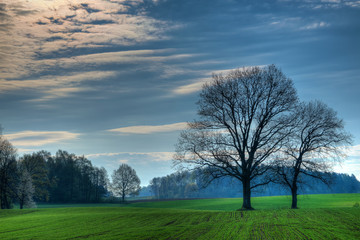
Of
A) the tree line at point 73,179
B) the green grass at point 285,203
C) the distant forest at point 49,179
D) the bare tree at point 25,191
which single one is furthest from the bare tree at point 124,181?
the bare tree at point 25,191

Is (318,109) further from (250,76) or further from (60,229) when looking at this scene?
(60,229)

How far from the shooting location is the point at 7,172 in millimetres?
68062

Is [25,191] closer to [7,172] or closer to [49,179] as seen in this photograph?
[7,172]

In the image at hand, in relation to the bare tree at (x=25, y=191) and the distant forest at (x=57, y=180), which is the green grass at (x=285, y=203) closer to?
the distant forest at (x=57, y=180)

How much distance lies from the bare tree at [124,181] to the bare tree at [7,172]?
128 feet

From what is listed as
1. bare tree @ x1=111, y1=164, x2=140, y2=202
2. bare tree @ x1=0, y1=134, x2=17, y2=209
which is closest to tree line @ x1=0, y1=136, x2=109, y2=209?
bare tree @ x1=0, y1=134, x2=17, y2=209

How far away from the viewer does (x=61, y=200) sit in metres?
96.8

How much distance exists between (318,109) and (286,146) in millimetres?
6677

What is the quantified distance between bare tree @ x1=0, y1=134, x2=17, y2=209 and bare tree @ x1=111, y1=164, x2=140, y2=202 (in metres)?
39.1

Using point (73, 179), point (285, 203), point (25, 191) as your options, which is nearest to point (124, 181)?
point (73, 179)

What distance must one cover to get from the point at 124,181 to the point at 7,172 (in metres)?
42.4

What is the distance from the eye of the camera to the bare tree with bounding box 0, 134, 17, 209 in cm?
6644

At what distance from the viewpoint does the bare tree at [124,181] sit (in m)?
104

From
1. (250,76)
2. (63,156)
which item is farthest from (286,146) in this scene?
(63,156)
